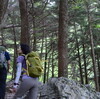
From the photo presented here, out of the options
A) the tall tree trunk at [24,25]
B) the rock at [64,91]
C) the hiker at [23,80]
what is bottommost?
the rock at [64,91]

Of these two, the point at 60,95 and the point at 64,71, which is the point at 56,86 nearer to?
the point at 60,95

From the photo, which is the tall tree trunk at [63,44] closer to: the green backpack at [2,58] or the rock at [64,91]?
the rock at [64,91]

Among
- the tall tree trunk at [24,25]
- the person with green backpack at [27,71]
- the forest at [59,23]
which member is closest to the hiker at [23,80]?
the person with green backpack at [27,71]

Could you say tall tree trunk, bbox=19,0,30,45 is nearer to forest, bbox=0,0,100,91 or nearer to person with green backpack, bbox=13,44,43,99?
forest, bbox=0,0,100,91

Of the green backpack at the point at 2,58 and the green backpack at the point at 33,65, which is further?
the green backpack at the point at 2,58

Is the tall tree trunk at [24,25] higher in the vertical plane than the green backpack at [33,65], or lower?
higher

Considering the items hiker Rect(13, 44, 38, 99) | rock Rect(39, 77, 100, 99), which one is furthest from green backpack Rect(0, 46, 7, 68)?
rock Rect(39, 77, 100, 99)

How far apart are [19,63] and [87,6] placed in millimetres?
12695

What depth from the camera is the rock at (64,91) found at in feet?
22.8

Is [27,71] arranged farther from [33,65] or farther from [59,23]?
[59,23]

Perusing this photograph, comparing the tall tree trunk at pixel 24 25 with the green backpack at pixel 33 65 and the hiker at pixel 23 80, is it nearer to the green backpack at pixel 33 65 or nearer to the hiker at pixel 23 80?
the hiker at pixel 23 80

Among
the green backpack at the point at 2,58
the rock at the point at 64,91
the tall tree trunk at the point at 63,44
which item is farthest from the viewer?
the tall tree trunk at the point at 63,44

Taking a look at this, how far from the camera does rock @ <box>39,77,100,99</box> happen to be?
6.95 m

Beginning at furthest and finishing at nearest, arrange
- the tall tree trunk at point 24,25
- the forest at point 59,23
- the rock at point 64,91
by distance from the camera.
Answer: the tall tree trunk at point 24,25 → the forest at point 59,23 → the rock at point 64,91
